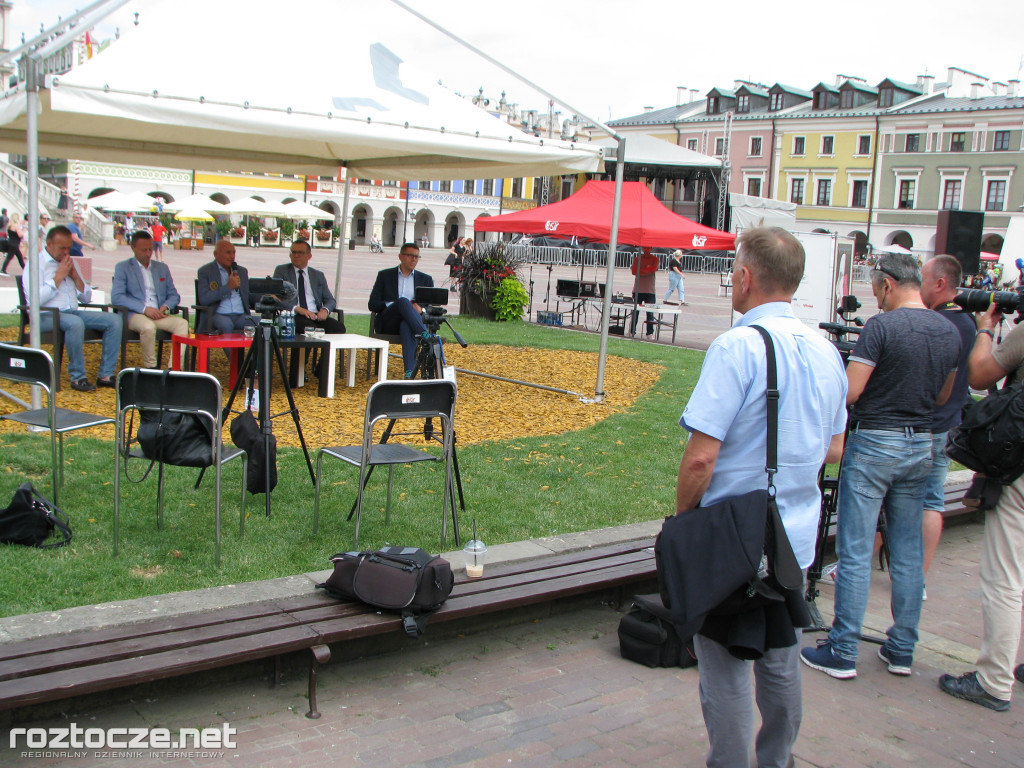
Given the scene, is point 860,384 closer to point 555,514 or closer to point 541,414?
point 555,514

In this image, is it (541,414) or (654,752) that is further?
(541,414)

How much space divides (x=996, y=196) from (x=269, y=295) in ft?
209

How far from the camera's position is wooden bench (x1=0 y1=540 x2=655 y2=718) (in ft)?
9.60

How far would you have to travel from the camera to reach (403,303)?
30.1 ft

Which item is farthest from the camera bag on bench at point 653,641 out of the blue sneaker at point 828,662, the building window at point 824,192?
the building window at point 824,192

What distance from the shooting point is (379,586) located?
12.0ft

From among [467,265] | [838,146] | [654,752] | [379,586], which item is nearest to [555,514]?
[379,586]

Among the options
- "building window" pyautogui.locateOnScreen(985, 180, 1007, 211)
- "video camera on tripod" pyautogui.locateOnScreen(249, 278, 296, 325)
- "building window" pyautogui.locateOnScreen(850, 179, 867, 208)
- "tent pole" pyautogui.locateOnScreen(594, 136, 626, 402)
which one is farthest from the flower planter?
"building window" pyautogui.locateOnScreen(850, 179, 867, 208)

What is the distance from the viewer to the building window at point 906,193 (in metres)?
63.2

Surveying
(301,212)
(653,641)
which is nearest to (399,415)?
(653,641)

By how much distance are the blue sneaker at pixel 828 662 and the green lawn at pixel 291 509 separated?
5.27 feet

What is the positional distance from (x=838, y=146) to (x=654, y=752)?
69.6m

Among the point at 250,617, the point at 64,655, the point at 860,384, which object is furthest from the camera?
the point at 860,384

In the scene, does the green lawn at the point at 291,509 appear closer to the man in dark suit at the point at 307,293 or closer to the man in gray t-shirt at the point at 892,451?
the man in gray t-shirt at the point at 892,451
